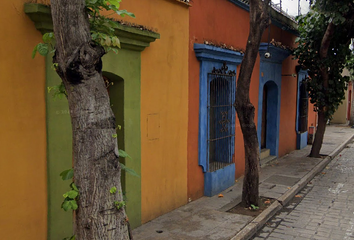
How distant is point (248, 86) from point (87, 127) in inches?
177

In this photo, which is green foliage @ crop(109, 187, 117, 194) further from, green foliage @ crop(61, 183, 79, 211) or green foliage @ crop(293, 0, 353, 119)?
green foliage @ crop(293, 0, 353, 119)

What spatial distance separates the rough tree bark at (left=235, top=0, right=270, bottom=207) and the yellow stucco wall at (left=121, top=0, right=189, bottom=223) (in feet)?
3.88

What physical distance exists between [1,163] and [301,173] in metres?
8.63

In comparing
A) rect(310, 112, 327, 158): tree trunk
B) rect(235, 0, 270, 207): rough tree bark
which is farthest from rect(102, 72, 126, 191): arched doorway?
rect(310, 112, 327, 158): tree trunk

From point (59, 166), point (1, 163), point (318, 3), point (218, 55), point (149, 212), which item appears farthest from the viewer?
point (318, 3)

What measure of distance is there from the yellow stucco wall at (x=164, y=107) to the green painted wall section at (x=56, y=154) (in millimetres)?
1723

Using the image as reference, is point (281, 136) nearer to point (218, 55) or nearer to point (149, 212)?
point (218, 55)

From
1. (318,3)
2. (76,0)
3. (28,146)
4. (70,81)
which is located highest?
(318,3)

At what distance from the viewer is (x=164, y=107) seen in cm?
668

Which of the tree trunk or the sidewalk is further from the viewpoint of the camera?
the tree trunk

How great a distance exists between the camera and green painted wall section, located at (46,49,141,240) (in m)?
4.46

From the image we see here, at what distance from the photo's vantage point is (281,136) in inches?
511

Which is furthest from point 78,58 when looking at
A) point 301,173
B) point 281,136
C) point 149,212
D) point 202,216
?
point 281,136

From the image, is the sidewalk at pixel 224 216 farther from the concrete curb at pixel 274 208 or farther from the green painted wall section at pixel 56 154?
the green painted wall section at pixel 56 154
